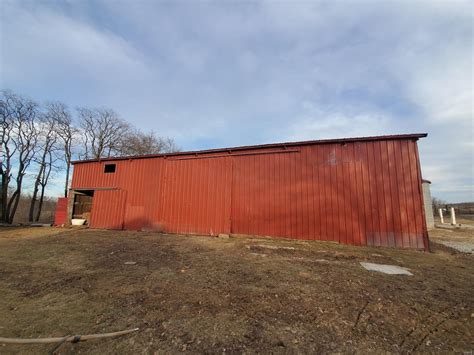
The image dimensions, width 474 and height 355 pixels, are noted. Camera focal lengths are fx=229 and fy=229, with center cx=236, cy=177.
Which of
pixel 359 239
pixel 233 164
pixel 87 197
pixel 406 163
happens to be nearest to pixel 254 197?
pixel 233 164

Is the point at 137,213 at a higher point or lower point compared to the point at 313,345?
higher

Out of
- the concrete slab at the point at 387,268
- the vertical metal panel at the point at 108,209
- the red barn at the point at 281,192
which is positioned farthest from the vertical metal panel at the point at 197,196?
the concrete slab at the point at 387,268

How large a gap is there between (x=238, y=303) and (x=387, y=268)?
447 cm

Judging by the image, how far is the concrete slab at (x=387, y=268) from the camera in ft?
18.4

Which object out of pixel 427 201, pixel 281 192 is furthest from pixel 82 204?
pixel 427 201

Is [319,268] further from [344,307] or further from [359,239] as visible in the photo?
[359,239]

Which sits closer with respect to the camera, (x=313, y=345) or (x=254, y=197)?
(x=313, y=345)

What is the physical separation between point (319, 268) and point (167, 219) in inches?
352

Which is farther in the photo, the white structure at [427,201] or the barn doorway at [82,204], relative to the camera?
the white structure at [427,201]

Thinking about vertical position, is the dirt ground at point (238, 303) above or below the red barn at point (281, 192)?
below

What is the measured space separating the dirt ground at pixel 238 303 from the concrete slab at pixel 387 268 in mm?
211

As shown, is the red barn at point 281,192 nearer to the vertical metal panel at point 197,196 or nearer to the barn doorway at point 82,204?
the vertical metal panel at point 197,196

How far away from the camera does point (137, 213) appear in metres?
13.4

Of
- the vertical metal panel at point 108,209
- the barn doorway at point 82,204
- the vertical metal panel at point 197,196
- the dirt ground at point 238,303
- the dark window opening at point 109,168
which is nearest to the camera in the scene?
the dirt ground at point 238,303
